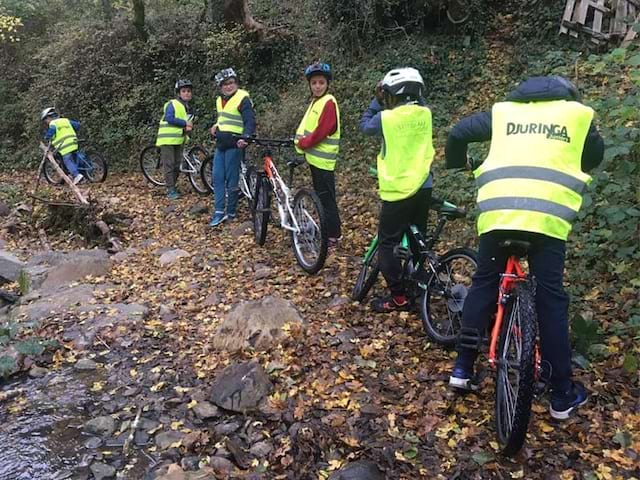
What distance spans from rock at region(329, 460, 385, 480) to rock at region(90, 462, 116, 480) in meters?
1.33

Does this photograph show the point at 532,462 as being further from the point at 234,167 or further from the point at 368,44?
the point at 368,44

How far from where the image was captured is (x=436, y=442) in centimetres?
316

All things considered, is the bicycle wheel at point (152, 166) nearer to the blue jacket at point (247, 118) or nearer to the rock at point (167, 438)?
the blue jacket at point (247, 118)

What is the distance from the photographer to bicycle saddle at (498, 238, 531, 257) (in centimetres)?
288

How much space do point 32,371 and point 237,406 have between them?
202 centimetres

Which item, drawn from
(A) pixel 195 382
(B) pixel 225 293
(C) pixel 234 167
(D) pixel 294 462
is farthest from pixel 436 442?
(C) pixel 234 167

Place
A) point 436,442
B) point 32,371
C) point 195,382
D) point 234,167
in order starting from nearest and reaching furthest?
point 436,442 → point 195,382 → point 32,371 → point 234,167

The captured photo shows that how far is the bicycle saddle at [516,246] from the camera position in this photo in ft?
9.43

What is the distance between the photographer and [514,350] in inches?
121

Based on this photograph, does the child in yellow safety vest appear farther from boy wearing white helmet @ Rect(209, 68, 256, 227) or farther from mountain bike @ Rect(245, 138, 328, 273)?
boy wearing white helmet @ Rect(209, 68, 256, 227)

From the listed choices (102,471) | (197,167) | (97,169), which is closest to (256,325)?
(102,471)

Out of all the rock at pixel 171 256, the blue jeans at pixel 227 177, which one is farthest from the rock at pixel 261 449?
the blue jeans at pixel 227 177

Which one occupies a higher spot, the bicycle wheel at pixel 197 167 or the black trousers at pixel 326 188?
the black trousers at pixel 326 188

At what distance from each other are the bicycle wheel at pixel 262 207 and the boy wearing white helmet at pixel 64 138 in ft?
20.9
